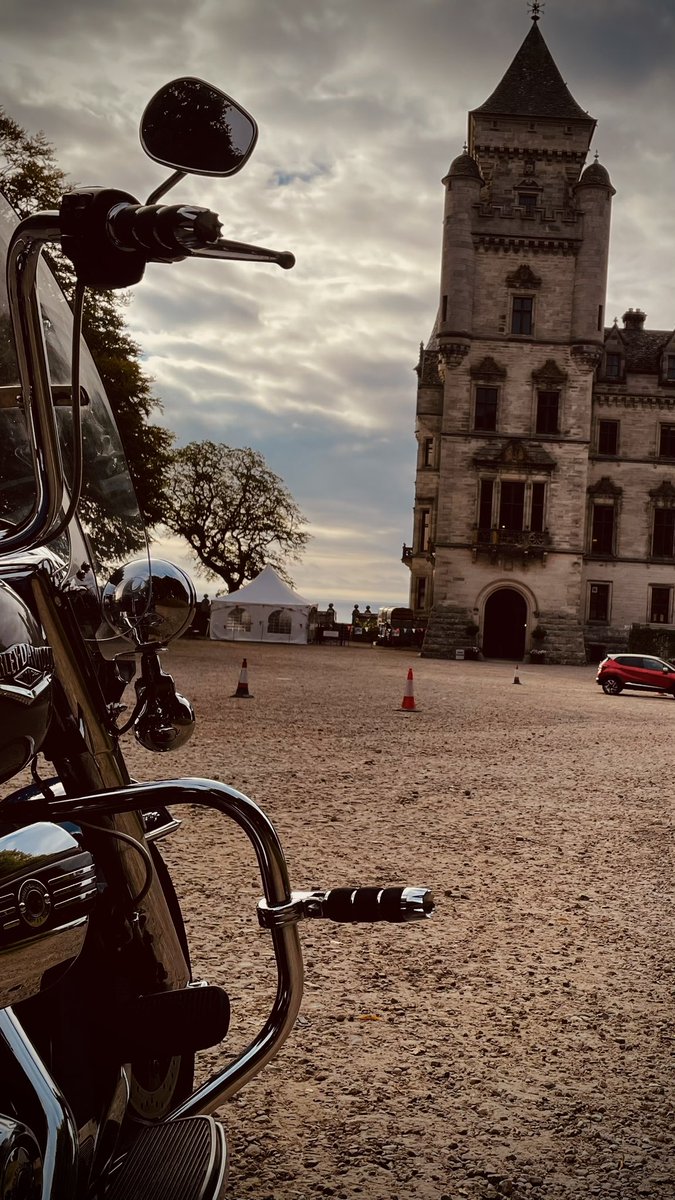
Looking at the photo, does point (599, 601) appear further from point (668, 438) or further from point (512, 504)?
point (668, 438)

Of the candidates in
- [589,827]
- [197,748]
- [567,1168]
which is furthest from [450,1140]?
[197,748]

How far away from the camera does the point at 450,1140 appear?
9.82 feet

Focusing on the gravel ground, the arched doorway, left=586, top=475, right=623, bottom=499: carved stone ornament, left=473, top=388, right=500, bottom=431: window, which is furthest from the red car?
left=586, top=475, right=623, bottom=499: carved stone ornament

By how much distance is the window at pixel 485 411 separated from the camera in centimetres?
4566

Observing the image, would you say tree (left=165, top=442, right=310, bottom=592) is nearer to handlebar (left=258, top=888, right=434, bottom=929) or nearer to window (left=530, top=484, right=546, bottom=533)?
window (left=530, top=484, right=546, bottom=533)

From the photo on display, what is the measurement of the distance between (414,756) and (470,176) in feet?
129

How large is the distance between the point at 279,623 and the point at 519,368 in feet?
50.5

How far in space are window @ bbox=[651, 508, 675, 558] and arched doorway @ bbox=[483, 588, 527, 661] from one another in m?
8.05

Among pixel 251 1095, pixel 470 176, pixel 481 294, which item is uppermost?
pixel 470 176

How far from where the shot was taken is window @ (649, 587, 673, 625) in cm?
4850

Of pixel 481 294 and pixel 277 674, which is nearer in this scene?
pixel 277 674

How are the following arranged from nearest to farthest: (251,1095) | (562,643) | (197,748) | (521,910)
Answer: (251,1095)
(521,910)
(197,748)
(562,643)

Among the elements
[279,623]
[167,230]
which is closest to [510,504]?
[279,623]

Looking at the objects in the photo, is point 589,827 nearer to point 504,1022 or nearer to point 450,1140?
point 504,1022
